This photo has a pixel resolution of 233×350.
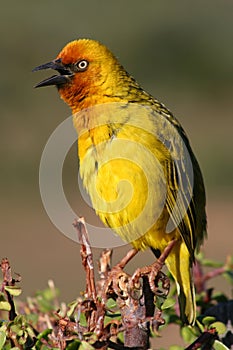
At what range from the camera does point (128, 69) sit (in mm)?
17562

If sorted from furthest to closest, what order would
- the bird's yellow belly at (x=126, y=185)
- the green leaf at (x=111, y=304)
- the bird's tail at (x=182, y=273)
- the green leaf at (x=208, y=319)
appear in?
the bird's yellow belly at (x=126, y=185)
the bird's tail at (x=182, y=273)
the green leaf at (x=111, y=304)
the green leaf at (x=208, y=319)

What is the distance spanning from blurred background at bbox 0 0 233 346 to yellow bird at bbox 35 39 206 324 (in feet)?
14.0

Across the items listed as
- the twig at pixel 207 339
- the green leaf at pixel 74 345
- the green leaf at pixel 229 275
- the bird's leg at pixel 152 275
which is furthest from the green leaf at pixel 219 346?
the green leaf at pixel 229 275

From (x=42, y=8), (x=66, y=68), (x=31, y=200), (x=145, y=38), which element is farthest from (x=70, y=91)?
(x=42, y=8)

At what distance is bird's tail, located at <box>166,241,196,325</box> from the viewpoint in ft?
11.5

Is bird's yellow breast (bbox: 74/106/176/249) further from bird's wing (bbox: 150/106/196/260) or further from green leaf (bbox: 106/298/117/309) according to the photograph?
green leaf (bbox: 106/298/117/309)

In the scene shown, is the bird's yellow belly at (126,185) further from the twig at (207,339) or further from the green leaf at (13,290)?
the green leaf at (13,290)

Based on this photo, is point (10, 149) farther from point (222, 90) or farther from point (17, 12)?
point (17, 12)

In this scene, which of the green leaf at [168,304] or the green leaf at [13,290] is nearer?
the green leaf at [13,290]

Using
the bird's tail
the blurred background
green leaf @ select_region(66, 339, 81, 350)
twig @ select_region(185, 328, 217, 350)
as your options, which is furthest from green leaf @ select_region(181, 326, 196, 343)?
the blurred background

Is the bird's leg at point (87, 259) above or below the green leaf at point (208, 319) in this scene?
above

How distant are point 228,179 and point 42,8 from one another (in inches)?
402

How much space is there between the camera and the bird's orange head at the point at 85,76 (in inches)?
156

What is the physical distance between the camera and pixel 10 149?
14.4m
